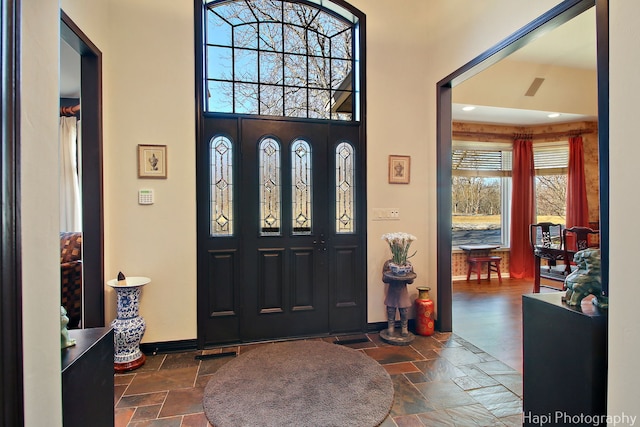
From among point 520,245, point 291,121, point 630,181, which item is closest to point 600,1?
point 630,181

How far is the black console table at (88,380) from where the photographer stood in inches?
43.9

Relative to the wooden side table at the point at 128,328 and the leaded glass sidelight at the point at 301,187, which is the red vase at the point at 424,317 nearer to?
the leaded glass sidelight at the point at 301,187

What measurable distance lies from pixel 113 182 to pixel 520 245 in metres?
6.01

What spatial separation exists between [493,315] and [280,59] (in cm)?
372

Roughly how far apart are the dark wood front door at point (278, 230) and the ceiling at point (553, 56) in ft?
8.07

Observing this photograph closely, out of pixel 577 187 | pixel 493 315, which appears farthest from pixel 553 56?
pixel 493 315

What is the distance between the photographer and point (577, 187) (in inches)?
209

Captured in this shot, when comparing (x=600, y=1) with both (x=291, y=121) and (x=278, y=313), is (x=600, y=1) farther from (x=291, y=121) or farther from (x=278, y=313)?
(x=278, y=313)

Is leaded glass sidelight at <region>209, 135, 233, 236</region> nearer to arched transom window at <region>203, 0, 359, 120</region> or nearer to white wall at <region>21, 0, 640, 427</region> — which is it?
white wall at <region>21, 0, 640, 427</region>

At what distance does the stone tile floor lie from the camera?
1.92m

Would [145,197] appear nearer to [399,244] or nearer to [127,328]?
→ [127,328]

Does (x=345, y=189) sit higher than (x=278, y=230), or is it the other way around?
(x=345, y=189)

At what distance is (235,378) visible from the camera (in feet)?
7.80

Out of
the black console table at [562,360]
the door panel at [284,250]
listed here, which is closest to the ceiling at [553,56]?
the door panel at [284,250]
